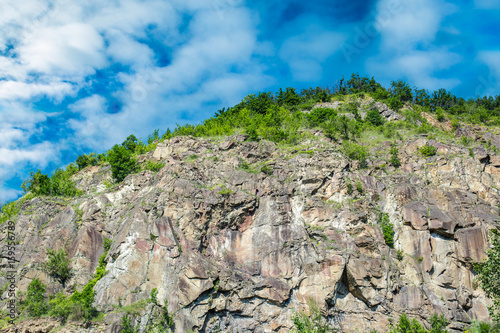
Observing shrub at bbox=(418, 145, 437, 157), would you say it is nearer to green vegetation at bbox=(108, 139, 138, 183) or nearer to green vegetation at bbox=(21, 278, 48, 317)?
green vegetation at bbox=(108, 139, 138, 183)

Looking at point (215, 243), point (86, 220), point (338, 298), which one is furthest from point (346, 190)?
point (86, 220)

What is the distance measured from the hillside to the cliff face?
0.13 meters

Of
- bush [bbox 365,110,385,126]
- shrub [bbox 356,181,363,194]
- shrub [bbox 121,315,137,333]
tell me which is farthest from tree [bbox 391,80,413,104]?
shrub [bbox 121,315,137,333]

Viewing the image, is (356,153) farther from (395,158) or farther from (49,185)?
(49,185)

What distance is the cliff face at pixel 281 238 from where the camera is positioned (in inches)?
1357

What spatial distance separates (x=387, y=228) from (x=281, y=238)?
12.2 m

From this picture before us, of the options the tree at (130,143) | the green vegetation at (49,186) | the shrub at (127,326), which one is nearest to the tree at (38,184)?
the green vegetation at (49,186)

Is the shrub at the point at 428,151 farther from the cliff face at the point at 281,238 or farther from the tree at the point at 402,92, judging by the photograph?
the tree at the point at 402,92

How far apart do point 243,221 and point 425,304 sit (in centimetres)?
1991

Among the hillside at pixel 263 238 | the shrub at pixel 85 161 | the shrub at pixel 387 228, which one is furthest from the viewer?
the shrub at pixel 85 161

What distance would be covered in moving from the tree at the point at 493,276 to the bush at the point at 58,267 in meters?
41.7

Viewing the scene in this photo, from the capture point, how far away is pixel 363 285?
35250mm

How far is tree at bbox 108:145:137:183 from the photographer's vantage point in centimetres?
4991

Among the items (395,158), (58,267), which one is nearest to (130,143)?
(58,267)
